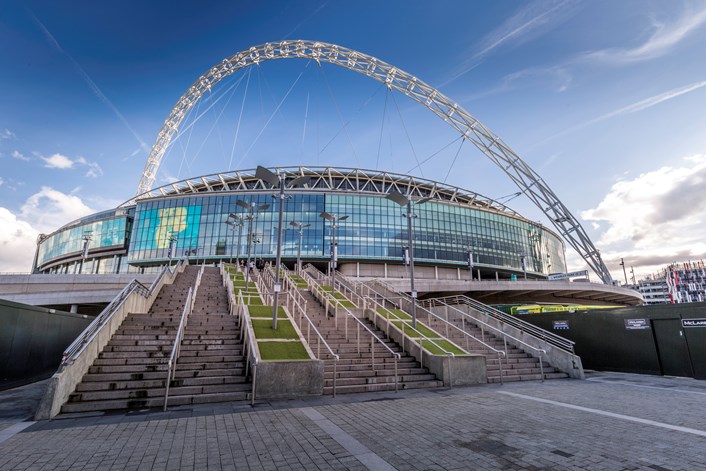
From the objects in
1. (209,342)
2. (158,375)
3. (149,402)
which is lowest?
(149,402)

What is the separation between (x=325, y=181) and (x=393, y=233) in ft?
66.5

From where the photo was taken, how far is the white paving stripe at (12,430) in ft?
20.9

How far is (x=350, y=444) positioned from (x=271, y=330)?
7192mm

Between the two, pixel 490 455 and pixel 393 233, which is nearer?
pixel 490 455

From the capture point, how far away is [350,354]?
1319 cm

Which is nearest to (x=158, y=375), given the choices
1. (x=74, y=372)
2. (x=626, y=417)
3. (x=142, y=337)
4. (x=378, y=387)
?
(x=74, y=372)

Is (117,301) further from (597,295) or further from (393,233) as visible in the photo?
(597,295)

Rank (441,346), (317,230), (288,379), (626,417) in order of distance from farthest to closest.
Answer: (317,230)
(441,346)
(288,379)
(626,417)

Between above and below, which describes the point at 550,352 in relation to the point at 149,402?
above

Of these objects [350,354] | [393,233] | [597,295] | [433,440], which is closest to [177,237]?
[393,233]

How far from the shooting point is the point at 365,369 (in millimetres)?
12211

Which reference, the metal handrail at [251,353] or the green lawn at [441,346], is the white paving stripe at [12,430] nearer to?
the metal handrail at [251,353]

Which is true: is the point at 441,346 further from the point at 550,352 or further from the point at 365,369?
the point at 550,352

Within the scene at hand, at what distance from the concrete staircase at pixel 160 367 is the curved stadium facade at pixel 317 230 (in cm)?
4543
